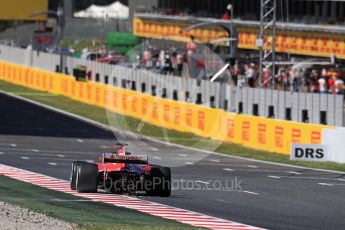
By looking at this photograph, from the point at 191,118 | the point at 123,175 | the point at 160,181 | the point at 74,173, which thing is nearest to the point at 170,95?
the point at 191,118

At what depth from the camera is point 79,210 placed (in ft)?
74.7

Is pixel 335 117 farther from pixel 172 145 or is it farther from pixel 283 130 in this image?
pixel 172 145

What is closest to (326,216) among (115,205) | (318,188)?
(115,205)

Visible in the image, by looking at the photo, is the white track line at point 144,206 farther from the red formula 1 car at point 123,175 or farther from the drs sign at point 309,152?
the drs sign at point 309,152

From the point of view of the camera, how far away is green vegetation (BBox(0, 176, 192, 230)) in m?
20.6

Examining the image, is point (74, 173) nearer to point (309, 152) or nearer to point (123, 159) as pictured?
point (123, 159)

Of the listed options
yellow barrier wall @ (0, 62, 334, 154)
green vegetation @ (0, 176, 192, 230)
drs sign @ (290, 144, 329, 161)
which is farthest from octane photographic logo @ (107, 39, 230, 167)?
green vegetation @ (0, 176, 192, 230)

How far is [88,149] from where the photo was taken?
147 ft

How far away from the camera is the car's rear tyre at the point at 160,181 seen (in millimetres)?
26508

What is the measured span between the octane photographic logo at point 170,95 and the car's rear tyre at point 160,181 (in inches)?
552

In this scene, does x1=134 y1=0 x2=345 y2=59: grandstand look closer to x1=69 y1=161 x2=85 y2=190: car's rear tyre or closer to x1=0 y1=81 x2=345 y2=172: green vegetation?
x1=0 y1=81 x2=345 y2=172: green vegetation

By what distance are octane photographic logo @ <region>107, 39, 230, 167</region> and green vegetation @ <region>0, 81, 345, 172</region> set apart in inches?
2.9

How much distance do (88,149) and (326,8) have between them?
3031cm

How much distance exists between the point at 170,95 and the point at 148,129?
9.48 ft
